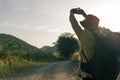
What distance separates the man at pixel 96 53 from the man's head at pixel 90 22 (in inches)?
0.7

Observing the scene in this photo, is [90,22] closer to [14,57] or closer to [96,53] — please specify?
[96,53]

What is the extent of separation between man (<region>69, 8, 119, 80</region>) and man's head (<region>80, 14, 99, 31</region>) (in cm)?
2

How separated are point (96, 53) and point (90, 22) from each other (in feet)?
0.94

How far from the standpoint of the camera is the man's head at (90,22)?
2.92 meters

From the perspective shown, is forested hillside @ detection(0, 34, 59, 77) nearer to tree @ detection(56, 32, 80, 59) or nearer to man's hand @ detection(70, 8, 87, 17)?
man's hand @ detection(70, 8, 87, 17)

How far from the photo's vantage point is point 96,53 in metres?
2.79

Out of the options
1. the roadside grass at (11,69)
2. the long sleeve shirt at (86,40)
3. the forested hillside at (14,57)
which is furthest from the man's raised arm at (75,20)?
the forested hillside at (14,57)

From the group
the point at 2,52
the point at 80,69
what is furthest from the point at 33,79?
the point at 80,69

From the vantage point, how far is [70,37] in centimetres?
7975

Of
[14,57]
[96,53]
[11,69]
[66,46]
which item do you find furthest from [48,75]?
[66,46]

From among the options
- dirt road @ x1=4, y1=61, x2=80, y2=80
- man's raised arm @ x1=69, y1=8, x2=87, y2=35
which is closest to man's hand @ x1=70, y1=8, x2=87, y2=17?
man's raised arm @ x1=69, y1=8, x2=87, y2=35

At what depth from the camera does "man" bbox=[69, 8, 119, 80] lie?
274cm

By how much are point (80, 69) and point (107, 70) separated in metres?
0.27

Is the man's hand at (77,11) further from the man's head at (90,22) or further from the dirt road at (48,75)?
the dirt road at (48,75)
